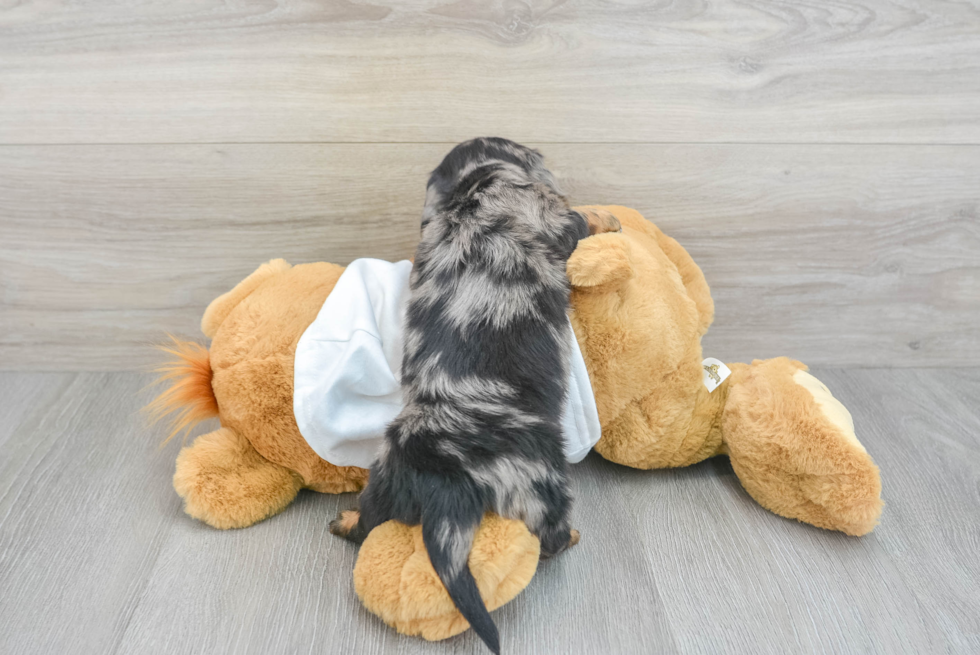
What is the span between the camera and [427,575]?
2.15 feet

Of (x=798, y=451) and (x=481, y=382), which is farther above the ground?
(x=481, y=382)

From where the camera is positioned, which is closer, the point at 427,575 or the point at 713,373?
the point at 427,575

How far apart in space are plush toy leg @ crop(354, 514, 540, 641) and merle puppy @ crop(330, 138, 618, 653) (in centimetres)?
2

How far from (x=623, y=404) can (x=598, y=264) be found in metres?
0.20

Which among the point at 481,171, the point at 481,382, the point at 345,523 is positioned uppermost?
the point at 481,171

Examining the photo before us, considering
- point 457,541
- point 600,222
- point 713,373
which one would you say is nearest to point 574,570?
point 457,541

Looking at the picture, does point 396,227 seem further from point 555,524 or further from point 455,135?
point 555,524

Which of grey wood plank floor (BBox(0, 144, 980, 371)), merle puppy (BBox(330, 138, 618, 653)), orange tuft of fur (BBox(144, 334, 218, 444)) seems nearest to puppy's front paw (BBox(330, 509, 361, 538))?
merle puppy (BBox(330, 138, 618, 653))

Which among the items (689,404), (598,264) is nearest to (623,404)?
(689,404)

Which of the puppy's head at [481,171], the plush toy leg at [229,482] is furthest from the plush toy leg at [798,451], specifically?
the plush toy leg at [229,482]

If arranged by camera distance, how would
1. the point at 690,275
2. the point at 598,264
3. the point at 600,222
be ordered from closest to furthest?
the point at 598,264 < the point at 600,222 < the point at 690,275

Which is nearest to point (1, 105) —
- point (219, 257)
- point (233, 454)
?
point (219, 257)

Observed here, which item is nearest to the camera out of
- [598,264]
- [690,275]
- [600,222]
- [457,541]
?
[457,541]

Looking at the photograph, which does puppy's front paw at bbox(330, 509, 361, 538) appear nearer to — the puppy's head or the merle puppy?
the merle puppy
